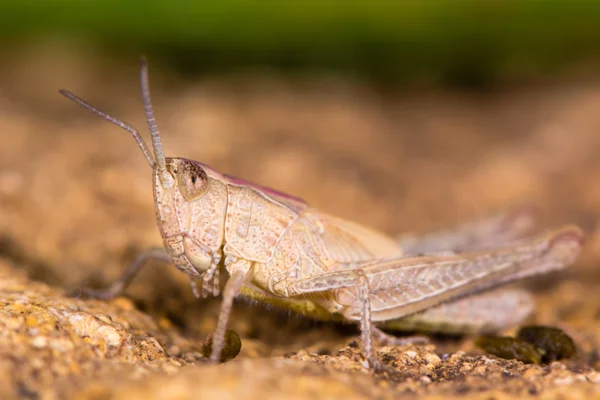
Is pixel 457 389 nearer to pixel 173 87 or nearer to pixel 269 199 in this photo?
pixel 269 199

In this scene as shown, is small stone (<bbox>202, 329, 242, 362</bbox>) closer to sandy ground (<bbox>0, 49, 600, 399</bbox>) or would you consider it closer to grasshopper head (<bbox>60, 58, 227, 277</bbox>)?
sandy ground (<bbox>0, 49, 600, 399</bbox>)

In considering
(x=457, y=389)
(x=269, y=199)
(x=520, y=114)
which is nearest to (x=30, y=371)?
(x=269, y=199)

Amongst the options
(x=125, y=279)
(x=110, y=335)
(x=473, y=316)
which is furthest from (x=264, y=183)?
(x=110, y=335)

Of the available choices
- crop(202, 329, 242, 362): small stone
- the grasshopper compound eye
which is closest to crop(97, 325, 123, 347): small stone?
crop(202, 329, 242, 362): small stone

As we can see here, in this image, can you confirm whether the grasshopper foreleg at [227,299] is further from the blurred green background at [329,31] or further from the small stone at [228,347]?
the blurred green background at [329,31]

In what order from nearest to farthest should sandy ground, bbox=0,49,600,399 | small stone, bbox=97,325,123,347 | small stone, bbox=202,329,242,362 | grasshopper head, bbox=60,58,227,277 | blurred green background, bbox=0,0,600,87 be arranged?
sandy ground, bbox=0,49,600,399, small stone, bbox=97,325,123,347, small stone, bbox=202,329,242,362, grasshopper head, bbox=60,58,227,277, blurred green background, bbox=0,0,600,87

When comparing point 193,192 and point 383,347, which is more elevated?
point 193,192

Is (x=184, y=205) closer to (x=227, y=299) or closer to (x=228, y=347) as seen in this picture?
(x=227, y=299)

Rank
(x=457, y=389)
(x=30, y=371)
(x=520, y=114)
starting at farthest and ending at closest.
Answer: (x=520, y=114)
(x=457, y=389)
(x=30, y=371)

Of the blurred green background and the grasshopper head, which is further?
the blurred green background
